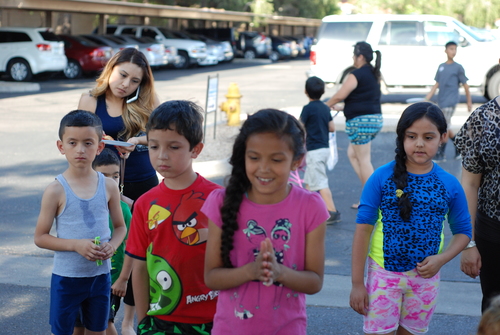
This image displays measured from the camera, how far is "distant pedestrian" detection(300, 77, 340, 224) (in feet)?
22.6

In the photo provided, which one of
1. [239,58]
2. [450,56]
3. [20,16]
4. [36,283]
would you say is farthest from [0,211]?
[239,58]

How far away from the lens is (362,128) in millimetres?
7719

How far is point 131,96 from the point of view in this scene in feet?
13.7

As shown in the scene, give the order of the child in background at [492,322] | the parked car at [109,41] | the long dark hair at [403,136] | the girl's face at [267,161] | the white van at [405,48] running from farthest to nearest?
the parked car at [109,41] < the white van at [405,48] < the long dark hair at [403,136] < the girl's face at [267,161] < the child in background at [492,322]

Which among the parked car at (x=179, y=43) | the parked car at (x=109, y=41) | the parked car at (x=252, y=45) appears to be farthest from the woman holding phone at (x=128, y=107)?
the parked car at (x=252, y=45)

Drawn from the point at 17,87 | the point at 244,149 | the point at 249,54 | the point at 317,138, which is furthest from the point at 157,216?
the point at 249,54

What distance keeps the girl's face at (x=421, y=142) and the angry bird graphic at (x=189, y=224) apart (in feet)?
3.42

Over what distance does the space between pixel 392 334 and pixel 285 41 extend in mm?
42948

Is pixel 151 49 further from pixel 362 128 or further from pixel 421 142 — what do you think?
pixel 421 142

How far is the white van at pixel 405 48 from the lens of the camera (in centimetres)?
1769

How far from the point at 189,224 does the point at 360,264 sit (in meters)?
0.87

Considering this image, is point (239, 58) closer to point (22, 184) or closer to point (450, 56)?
point (450, 56)

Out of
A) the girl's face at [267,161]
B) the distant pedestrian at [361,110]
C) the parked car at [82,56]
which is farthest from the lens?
the parked car at [82,56]

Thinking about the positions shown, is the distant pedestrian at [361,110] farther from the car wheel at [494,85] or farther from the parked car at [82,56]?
the parked car at [82,56]
